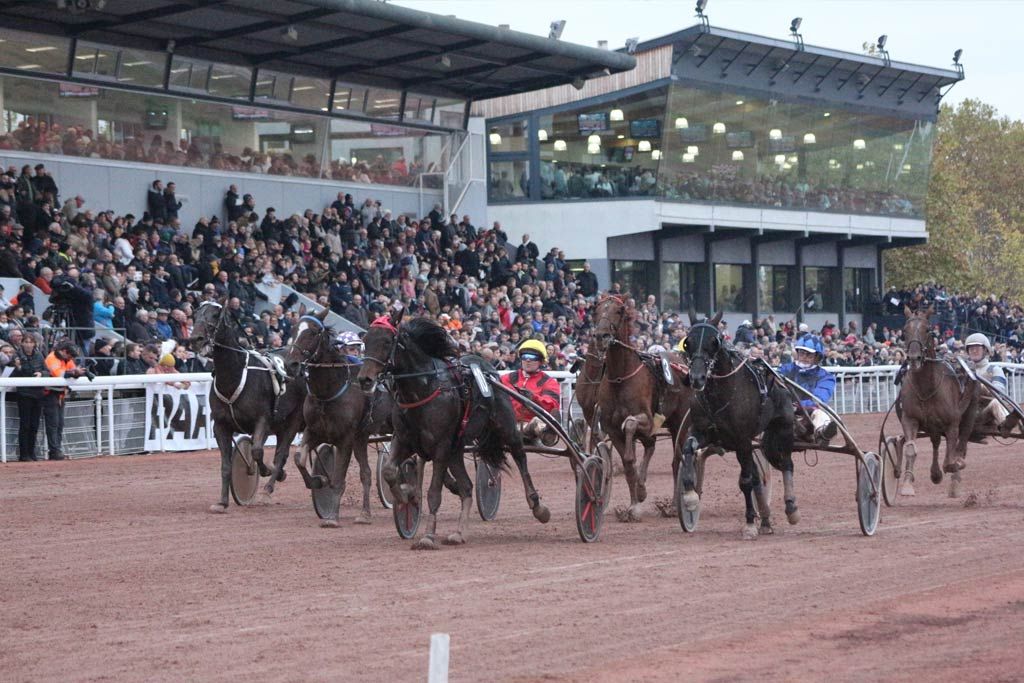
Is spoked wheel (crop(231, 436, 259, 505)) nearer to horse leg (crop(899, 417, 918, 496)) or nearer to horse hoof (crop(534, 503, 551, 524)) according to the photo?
horse hoof (crop(534, 503, 551, 524))

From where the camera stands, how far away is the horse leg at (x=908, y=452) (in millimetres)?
14305

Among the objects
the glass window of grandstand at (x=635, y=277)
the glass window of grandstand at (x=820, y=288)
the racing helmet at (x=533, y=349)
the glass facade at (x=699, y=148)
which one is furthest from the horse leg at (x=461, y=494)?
the glass window of grandstand at (x=820, y=288)

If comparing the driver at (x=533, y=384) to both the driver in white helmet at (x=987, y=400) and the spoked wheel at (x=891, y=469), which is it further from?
the driver in white helmet at (x=987, y=400)

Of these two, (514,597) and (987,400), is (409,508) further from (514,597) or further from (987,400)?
(987,400)

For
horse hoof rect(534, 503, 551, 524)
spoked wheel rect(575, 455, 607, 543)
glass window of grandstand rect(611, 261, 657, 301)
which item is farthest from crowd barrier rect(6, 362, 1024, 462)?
glass window of grandstand rect(611, 261, 657, 301)

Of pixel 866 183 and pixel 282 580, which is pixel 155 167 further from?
pixel 866 183

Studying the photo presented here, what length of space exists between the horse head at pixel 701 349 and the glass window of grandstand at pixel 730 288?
31617mm

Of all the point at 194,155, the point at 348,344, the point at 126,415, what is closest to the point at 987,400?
the point at 348,344

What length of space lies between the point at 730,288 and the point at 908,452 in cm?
2883

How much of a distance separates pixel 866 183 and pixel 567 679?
129 feet

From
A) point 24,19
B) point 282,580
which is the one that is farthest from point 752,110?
point 282,580

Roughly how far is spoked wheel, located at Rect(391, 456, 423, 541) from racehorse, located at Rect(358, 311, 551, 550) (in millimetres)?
96

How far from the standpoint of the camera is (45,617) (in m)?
8.18

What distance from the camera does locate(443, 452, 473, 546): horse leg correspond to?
10.7 meters
